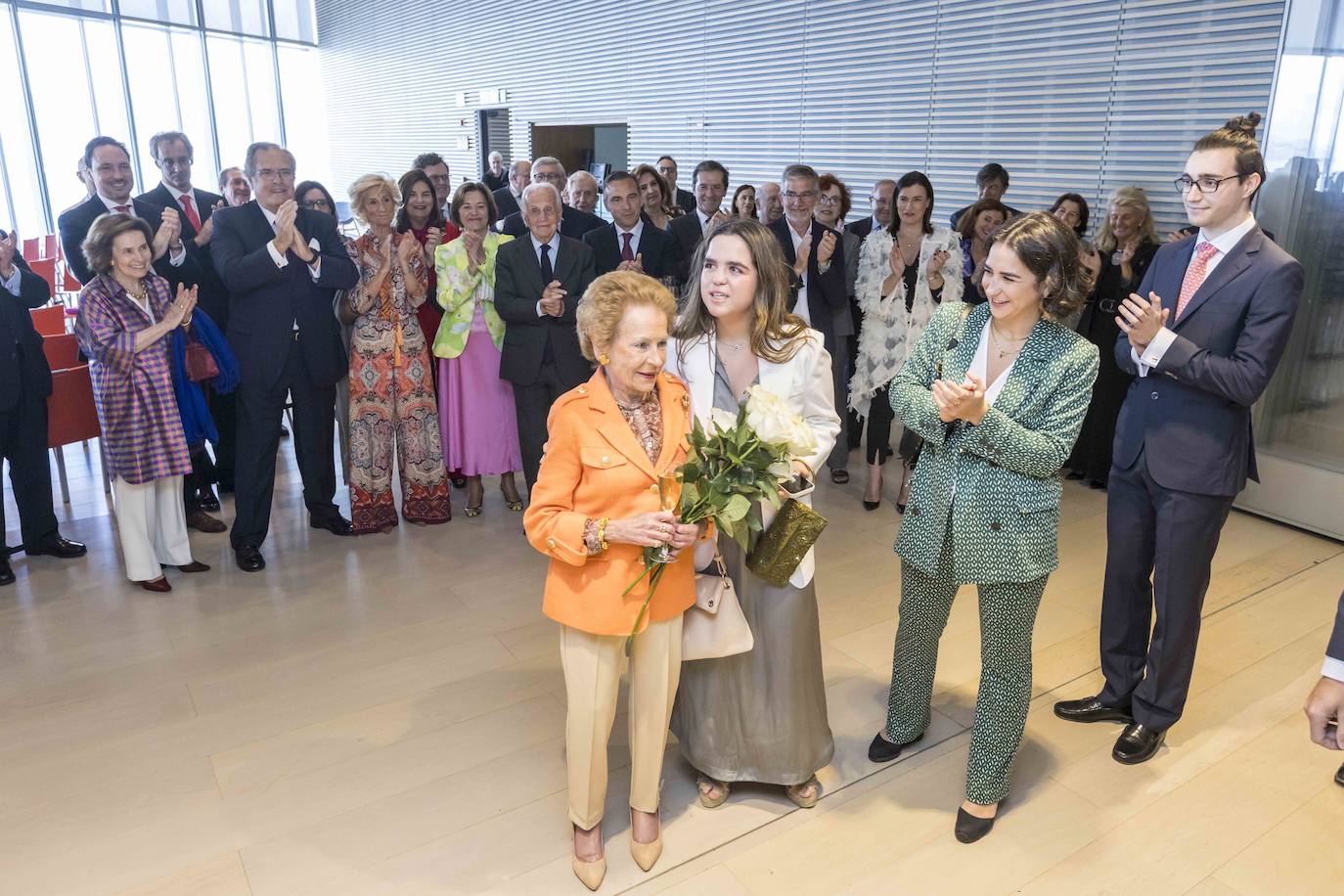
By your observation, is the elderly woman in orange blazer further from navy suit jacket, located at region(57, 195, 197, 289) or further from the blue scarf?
navy suit jacket, located at region(57, 195, 197, 289)

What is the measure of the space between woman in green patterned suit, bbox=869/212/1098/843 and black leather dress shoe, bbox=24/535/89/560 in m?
Answer: 4.32

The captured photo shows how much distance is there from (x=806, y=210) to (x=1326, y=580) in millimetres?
3398

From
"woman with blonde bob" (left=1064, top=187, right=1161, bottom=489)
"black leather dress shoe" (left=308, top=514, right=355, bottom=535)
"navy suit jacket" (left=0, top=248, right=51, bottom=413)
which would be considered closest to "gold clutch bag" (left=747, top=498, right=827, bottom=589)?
"black leather dress shoe" (left=308, top=514, right=355, bottom=535)

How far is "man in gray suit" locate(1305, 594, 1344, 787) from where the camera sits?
1.72 meters

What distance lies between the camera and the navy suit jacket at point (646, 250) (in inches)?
226

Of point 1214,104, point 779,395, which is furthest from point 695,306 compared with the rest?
point 1214,104

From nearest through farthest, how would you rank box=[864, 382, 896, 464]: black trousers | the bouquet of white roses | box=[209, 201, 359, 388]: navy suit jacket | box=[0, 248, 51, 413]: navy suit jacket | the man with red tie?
the bouquet of white roses → box=[0, 248, 51, 413]: navy suit jacket → box=[209, 201, 359, 388]: navy suit jacket → the man with red tie → box=[864, 382, 896, 464]: black trousers

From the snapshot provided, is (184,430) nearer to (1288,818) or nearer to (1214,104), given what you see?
(1288,818)

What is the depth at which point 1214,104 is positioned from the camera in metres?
5.73

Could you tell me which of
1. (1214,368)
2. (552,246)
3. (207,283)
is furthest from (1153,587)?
(207,283)

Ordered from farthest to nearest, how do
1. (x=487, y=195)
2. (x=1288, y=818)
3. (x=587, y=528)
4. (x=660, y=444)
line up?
(x=487, y=195) < (x=1288, y=818) < (x=660, y=444) < (x=587, y=528)

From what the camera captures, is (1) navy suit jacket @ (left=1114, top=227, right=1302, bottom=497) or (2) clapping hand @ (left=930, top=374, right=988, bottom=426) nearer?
(2) clapping hand @ (left=930, top=374, right=988, bottom=426)

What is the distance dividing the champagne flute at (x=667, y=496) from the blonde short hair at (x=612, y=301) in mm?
384

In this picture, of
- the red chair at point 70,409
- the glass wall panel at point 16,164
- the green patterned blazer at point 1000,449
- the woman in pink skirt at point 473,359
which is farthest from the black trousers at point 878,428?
the glass wall panel at point 16,164
